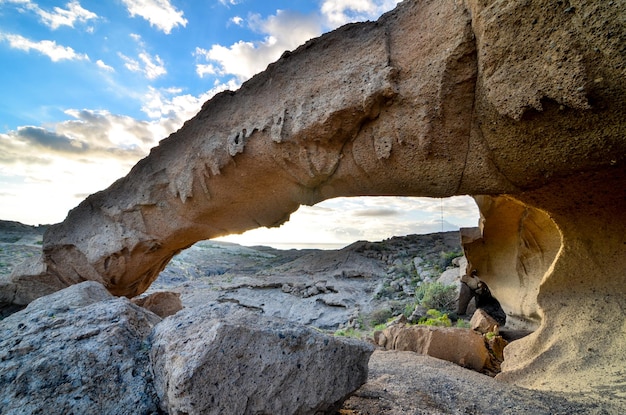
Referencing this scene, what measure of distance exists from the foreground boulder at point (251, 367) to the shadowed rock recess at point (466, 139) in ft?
4.47

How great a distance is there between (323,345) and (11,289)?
4787 mm

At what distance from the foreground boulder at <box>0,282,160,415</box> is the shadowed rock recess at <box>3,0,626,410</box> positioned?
5.45 feet

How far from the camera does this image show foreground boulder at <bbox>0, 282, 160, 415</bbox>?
130cm

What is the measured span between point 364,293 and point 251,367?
26.4 ft

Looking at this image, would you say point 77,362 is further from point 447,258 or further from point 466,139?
point 447,258

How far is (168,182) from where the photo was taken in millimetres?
3695

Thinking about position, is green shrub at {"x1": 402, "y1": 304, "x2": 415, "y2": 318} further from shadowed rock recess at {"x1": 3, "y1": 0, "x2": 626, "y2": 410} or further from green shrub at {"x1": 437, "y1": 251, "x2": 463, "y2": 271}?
shadowed rock recess at {"x1": 3, "y1": 0, "x2": 626, "y2": 410}

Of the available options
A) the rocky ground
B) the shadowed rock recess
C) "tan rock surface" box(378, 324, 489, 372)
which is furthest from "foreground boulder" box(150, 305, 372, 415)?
"tan rock surface" box(378, 324, 489, 372)

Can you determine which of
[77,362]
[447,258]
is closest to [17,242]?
[77,362]

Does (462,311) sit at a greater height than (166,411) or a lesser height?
lesser

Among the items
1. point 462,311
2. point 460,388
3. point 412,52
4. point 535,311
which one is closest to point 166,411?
point 460,388

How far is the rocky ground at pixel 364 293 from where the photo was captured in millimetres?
1768

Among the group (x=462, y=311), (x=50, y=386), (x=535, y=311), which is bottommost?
(x=462, y=311)

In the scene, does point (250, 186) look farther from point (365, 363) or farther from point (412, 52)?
point (365, 363)
